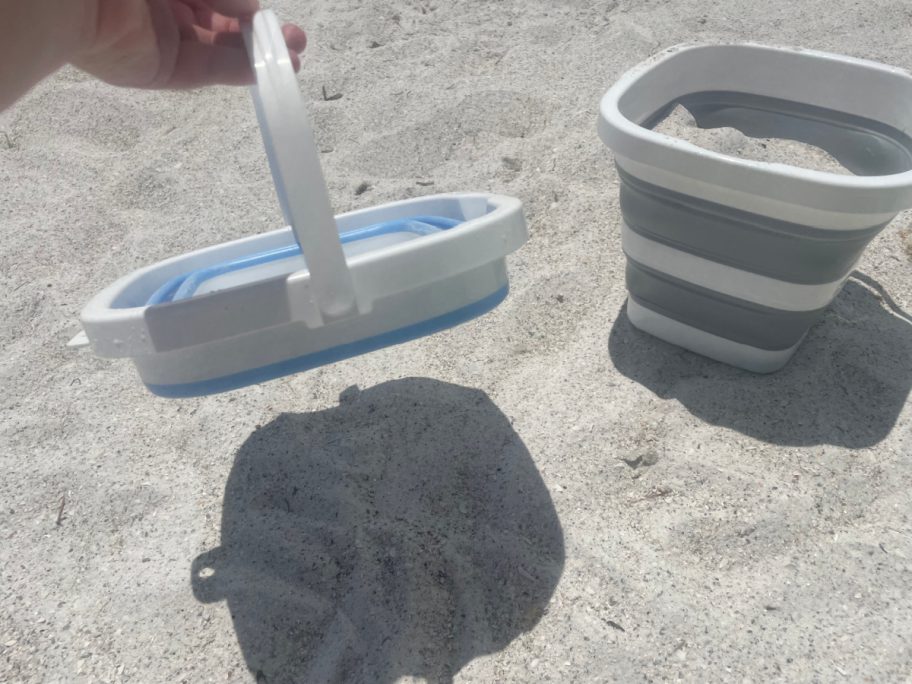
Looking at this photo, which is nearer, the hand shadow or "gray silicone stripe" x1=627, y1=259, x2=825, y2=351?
the hand shadow

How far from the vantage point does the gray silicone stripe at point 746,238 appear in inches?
40.1

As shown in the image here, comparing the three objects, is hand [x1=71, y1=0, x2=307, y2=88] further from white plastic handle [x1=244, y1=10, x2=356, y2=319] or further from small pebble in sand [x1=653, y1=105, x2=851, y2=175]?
small pebble in sand [x1=653, y1=105, x2=851, y2=175]

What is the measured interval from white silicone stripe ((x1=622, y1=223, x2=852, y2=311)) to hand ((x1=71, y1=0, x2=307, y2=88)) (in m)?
0.57

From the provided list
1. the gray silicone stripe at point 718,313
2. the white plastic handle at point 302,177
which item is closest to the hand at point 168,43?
the white plastic handle at point 302,177

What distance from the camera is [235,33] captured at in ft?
3.75

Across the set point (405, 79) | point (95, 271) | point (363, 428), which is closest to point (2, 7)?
point (363, 428)

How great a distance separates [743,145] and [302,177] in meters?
0.93

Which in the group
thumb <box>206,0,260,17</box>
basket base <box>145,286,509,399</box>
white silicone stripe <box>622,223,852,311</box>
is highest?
thumb <box>206,0,260,17</box>

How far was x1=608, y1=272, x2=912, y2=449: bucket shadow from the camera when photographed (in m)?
1.10

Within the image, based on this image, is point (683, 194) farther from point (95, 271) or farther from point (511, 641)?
point (95, 271)

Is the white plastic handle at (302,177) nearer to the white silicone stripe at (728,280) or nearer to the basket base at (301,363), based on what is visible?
the basket base at (301,363)

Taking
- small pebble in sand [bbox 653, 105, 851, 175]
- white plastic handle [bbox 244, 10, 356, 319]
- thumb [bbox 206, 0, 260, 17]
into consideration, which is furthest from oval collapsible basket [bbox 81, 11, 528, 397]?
small pebble in sand [bbox 653, 105, 851, 175]

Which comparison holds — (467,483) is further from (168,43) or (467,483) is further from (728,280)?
(168,43)

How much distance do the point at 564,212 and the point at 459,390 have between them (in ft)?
1.52
